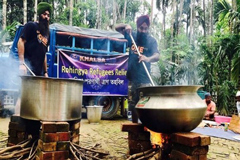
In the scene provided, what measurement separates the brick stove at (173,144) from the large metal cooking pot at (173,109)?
0.11 metres

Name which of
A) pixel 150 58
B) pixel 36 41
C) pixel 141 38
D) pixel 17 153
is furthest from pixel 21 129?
pixel 141 38

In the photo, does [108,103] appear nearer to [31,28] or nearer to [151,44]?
[151,44]

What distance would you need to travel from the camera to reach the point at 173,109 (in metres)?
2.04

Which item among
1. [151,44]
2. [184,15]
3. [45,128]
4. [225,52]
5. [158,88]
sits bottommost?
[45,128]

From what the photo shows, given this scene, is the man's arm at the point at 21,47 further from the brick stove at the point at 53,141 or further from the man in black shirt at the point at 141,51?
the man in black shirt at the point at 141,51

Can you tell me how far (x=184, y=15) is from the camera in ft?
88.1

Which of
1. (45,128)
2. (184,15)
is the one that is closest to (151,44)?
(45,128)

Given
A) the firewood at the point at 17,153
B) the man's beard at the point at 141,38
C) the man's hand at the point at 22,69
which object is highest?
the man's beard at the point at 141,38

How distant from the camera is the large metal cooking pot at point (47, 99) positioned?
7.36ft

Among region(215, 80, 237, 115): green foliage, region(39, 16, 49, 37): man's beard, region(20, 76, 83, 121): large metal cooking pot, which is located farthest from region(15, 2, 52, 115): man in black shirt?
region(215, 80, 237, 115): green foliage

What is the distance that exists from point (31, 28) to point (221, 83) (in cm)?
839

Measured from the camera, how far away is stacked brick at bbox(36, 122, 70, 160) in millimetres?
2086

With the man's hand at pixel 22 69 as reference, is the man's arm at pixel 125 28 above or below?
above

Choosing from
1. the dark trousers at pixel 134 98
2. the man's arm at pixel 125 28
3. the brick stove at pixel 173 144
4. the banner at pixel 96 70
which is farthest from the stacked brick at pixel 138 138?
the banner at pixel 96 70
